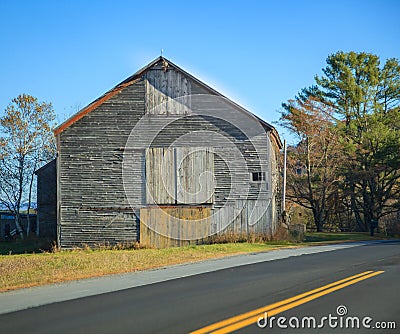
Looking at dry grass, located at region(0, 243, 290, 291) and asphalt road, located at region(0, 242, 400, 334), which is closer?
asphalt road, located at region(0, 242, 400, 334)

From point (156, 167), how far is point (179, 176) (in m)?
1.23

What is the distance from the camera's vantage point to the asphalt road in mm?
7816

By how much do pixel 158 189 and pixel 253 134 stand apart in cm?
557

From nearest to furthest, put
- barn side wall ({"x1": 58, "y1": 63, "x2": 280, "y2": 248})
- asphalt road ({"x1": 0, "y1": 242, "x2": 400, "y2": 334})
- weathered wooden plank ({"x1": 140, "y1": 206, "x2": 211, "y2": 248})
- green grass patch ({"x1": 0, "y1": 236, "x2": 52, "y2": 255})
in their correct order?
1. asphalt road ({"x1": 0, "y1": 242, "x2": 400, "y2": 334})
2. weathered wooden plank ({"x1": 140, "y1": 206, "x2": 211, "y2": 248})
3. barn side wall ({"x1": 58, "y1": 63, "x2": 280, "y2": 248})
4. green grass patch ({"x1": 0, "y1": 236, "x2": 52, "y2": 255})

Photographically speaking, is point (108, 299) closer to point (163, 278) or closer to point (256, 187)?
point (163, 278)

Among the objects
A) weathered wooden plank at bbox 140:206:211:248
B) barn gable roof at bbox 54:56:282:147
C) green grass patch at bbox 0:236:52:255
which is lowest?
green grass patch at bbox 0:236:52:255

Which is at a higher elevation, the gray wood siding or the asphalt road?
the gray wood siding

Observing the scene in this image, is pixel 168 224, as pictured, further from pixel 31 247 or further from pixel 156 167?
pixel 31 247

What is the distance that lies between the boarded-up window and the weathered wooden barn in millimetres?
49

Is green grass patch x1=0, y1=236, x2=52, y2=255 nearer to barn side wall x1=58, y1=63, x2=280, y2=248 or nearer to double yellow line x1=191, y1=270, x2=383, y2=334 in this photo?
barn side wall x1=58, y1=63, x2=280, y2=248

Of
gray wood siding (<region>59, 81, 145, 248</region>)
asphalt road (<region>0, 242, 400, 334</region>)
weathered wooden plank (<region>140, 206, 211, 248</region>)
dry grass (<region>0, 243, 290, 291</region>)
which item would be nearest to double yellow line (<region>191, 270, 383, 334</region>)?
asphalt road (<region>0, 242, 400, 334</region>)

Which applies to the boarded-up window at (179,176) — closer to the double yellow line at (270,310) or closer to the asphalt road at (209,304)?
the asphalt road at (209,304)

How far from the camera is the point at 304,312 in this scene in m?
8.43

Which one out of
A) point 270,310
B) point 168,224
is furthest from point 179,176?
point 270,310
